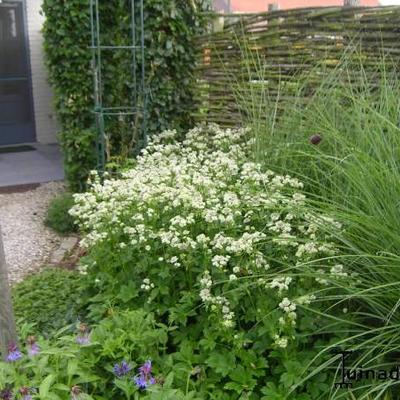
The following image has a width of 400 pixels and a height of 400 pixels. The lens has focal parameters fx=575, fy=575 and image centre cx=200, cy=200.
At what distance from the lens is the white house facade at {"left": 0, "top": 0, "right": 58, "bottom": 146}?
8.43m

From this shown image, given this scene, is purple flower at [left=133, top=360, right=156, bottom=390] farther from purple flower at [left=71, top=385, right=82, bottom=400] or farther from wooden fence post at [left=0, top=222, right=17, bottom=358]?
wooden fence post at [left=0, top=222, right=17, bottom=358]

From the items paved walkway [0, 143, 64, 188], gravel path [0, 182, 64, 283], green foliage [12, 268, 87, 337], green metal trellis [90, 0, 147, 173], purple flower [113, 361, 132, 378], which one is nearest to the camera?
purple flower [113, 361, 132, 378]

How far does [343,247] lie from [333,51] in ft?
8.21

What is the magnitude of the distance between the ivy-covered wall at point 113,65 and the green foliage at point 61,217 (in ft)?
1.57

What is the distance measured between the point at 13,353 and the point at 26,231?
3.11 meters

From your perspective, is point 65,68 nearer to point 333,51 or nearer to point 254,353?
point 333,51

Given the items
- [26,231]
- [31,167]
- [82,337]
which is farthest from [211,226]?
[31,167]

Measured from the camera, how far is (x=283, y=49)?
4566mm

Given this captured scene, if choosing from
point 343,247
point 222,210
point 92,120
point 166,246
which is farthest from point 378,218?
point 92,120

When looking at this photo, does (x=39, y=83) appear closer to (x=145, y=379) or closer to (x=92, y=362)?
(x=92, y=362)

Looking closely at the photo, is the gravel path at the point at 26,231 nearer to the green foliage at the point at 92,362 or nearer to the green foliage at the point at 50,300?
the green foliage at the point at 50,300

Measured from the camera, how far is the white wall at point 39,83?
8500 millimetres

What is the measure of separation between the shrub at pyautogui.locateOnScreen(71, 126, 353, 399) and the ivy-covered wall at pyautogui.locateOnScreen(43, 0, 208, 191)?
7.63 ft

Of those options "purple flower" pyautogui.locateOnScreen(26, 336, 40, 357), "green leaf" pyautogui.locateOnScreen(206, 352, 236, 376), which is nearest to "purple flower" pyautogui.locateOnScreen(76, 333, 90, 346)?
"purple flower" pyautogui.locateOnScreen(26, 336, 40, 357)
